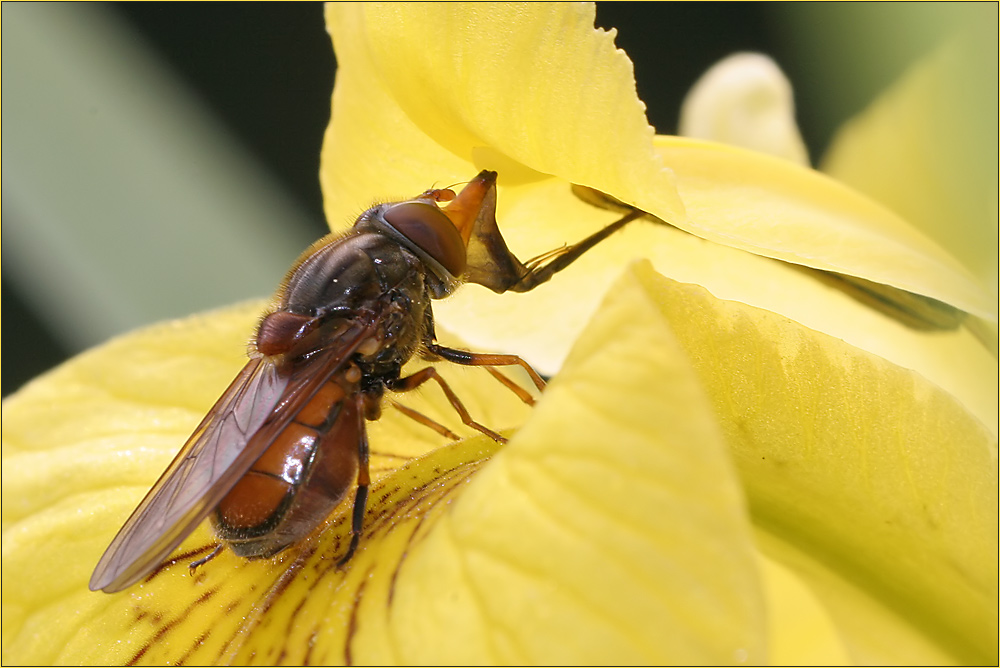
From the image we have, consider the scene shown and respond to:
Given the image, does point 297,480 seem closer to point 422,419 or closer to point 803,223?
point 422,419

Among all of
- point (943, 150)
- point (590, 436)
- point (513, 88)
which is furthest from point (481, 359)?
point (943, 150)

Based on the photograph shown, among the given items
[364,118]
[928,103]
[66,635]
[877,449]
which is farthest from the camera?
[928,103]

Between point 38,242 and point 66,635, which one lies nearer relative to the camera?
point 66,635

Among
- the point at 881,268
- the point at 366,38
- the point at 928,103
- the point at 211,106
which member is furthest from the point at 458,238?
the point at 211,106

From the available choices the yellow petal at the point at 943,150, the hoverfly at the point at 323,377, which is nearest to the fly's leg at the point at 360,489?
the hoverfly at the point at 323,377

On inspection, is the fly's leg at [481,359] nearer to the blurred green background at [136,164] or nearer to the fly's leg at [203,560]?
the fly's leg at [203,560]

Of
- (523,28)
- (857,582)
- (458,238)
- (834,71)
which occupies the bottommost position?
(857,582)

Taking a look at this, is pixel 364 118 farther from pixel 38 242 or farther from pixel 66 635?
pixel 38 242

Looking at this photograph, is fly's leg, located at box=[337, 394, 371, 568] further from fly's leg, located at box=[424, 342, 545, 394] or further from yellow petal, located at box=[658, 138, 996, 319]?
yellow petal, located at box=[658, 138, 996, 319]

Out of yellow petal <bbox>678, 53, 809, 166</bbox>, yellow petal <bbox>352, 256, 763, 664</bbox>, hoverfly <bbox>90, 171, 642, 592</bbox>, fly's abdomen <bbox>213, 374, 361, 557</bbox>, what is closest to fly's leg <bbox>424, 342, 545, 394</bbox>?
hoverfly <bbox>90, 171, 642, 592</bbox>
